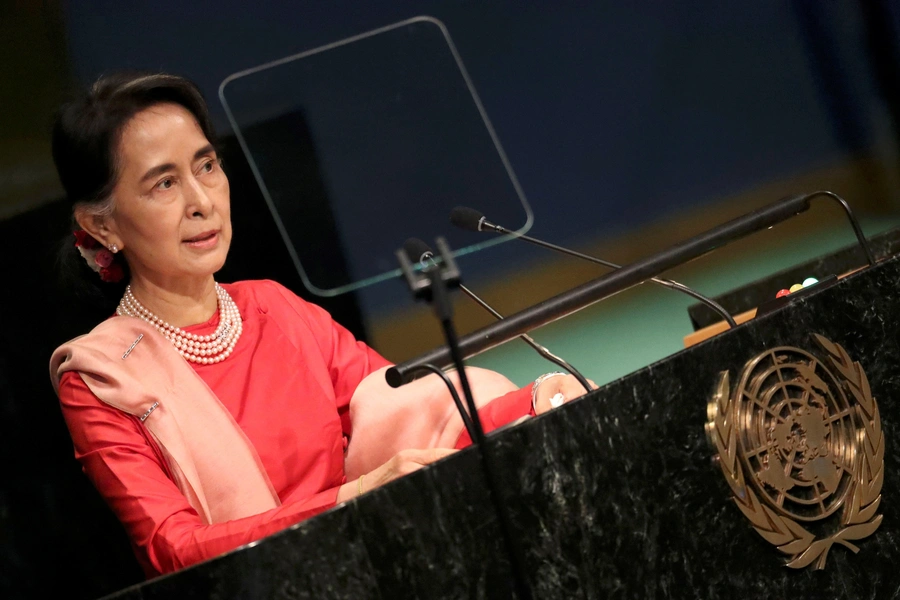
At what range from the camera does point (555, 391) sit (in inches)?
71.9

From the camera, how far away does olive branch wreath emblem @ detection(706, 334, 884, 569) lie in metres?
1.57

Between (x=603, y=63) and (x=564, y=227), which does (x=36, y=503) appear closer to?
(x=564, y=227)

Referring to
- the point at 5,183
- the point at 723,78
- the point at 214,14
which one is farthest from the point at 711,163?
the point at 5,183

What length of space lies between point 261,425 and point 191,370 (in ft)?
0.59

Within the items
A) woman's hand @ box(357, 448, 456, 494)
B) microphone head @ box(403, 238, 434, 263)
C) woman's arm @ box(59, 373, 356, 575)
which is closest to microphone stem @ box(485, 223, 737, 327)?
microphone head @ box(403, 238, 434, 263)

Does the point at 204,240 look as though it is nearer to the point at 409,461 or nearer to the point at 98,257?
the point at 98,257

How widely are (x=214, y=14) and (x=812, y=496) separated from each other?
5.96 feet

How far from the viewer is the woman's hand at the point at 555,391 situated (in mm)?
1801

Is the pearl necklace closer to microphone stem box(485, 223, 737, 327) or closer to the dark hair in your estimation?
the dark hair

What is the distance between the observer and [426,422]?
195 centimetres

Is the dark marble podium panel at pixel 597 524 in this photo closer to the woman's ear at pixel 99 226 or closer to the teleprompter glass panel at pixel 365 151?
the woman's ear at pixel 99 226

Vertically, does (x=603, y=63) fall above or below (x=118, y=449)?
above

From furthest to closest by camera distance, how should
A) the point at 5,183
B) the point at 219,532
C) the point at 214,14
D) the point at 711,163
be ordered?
the point at 711,163 < the point at 214,14 < the point at 5,183 < the point at 219,532

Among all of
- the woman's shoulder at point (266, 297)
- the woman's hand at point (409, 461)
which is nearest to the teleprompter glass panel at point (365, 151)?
the woman's shoulder at point (266, 297)
